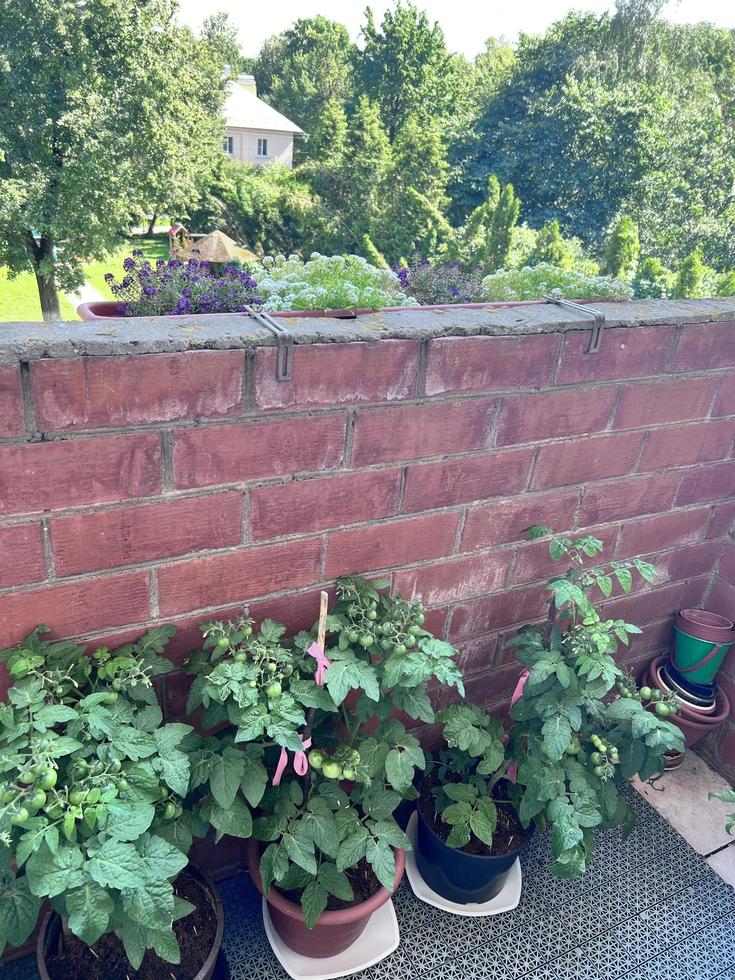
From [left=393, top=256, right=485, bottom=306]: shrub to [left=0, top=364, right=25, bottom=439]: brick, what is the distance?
1.08 metres

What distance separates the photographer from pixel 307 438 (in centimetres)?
117

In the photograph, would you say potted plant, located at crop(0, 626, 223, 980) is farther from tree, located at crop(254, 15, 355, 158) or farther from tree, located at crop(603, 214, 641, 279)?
tree, located at crop(254, 15, 355, 158)

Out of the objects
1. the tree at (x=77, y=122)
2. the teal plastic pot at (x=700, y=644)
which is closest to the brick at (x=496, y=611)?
A: the teal plastic pot at (x=700, y=644)

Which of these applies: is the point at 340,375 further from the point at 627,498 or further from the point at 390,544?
the point at 627,498

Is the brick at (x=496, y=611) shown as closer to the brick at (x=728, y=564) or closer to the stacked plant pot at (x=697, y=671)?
the stacked plant pot at (x=697, y=671)

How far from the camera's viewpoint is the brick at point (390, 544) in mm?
1331

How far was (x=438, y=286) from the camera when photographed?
1.80 meters

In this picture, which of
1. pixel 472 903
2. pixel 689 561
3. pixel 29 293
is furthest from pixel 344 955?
pixel 29 293

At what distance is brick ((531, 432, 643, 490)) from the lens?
1.50m

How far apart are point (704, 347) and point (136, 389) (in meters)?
1.34

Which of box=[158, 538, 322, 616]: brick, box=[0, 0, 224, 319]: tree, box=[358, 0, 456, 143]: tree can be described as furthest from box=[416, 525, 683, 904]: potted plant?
box=[358, 0, 456, 143]: tree

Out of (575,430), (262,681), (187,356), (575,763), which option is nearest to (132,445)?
(187,356)

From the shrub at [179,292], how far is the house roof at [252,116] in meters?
34.3

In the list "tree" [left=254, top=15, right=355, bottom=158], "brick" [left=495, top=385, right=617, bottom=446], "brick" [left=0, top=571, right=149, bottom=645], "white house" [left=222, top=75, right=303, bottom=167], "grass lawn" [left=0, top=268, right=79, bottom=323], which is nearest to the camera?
"brick" [left=0, top=571, right=149, bottom=645]
